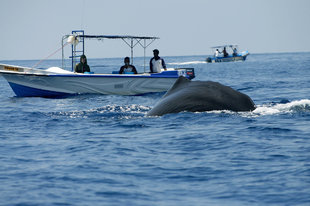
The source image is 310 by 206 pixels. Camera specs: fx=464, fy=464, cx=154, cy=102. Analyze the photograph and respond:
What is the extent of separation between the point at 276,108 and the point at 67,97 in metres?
10.1

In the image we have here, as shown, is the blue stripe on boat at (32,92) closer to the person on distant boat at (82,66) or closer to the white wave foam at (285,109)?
the person on distant boat at (82,66)

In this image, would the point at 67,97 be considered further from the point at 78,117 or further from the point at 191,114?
the point at 191,114

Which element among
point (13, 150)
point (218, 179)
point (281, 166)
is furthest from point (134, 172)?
point (13, 150)

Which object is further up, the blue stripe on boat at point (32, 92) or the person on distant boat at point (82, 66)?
the person on distant boat at point (82, 66)

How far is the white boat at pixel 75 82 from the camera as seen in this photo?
63.9 feet

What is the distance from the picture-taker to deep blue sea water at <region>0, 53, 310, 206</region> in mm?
5266

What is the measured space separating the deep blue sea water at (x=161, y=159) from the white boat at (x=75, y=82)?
780cm

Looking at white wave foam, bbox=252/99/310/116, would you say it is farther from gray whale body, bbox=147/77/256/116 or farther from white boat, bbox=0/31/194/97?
white boat, bbox=0/31/194/97

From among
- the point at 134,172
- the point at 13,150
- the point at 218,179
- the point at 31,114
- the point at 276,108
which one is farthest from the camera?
the point at 31,114

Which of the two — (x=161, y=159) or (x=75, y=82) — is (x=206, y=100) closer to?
(x=161, y=159)

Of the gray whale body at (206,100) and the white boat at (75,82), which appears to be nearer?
the gray whale body at (206,100)

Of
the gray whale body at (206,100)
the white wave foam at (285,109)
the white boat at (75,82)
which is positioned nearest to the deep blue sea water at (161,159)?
the white wave foam at (285,109)

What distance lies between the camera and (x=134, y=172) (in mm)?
6285

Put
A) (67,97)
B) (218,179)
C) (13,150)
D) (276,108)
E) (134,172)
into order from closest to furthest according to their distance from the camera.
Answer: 1. (218,179)
2. (134,172)
3. (13,150)
4. (276,108)
5. (67,97)
